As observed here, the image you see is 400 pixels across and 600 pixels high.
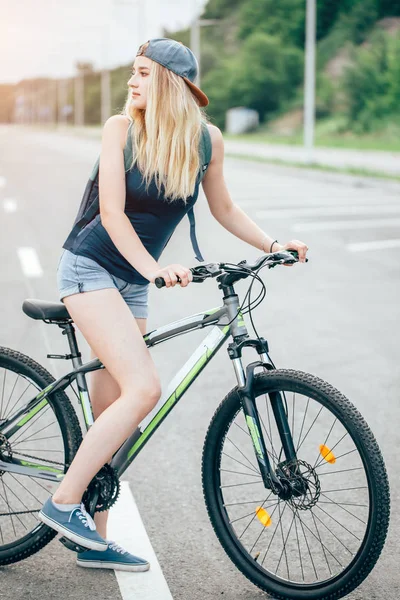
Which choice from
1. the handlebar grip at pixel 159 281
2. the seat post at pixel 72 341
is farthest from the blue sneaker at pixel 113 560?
the handlebar grip at pixel 159 281

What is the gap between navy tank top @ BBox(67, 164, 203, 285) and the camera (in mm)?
3291

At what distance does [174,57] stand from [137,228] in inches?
22.4

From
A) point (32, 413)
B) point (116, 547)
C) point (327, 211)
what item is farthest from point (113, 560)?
point (327, 211)

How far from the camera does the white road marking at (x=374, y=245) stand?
12242mm

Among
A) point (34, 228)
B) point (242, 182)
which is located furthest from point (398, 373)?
point (242, 182)

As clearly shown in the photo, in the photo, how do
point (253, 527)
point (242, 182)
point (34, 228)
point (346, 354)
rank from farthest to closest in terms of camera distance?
point (242, 182), point (34, 228), point (346, 354), point (253, 527)

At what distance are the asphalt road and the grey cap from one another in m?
1.69

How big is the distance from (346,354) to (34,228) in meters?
7.84

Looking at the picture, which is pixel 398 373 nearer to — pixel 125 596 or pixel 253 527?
pixel 253 527

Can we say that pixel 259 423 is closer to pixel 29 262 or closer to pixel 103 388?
pixel 103 388

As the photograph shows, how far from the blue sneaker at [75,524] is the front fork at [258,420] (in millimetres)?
610

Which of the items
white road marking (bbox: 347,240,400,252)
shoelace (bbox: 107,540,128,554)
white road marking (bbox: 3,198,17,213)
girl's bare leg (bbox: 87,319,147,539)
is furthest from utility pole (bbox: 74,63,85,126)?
shoelace (bbox: 107,540,128,554)

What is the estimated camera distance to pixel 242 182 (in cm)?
2339

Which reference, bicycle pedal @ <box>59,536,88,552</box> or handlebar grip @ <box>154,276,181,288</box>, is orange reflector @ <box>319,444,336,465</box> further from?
bicycle pedal @ <box>59,536,88,552</box>
